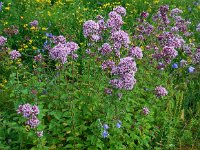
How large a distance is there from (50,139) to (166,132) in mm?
1420

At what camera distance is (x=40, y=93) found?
4.43 metres

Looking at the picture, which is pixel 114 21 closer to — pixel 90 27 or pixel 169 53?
pixel 90 27

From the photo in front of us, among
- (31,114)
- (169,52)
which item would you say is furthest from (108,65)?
(31,114)

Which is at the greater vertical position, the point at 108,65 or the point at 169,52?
the point at 169,52

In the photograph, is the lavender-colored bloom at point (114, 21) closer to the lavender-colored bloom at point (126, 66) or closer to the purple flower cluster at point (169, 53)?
the purple flower cluster at point (169, 53)

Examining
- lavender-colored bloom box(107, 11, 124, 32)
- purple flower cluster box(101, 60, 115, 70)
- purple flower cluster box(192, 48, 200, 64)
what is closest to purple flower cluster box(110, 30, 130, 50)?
purple flower cluster box(101, 60, 115, 70)

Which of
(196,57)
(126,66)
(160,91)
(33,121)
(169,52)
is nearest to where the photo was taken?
(33,121)

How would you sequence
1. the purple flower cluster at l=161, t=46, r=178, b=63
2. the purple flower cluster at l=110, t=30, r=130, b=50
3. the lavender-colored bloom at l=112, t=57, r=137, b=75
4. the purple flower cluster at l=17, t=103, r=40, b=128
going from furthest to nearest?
1. the purple flower cluster at l=161, t=46, r=178, b=63
2. the purple flower cluster at l=110, t=30, r=130, b=50
3. the lavender-colored bloom at l=112, t=57, r=137, b=75
4. the purple flower cluster at l=17, t=103, r=40, b=128

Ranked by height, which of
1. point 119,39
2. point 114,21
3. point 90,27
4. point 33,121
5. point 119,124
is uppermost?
point 114,21

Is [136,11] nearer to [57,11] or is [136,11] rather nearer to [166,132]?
[57,11]

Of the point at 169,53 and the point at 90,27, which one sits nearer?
the point at 90,27

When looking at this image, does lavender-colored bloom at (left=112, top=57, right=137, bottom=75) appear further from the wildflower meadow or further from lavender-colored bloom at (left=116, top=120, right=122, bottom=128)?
lavender-colored bloom at (left=116, top=120, right=122, bottom=128)

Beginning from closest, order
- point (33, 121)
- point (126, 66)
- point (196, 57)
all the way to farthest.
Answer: point (33, 121)
point (126, 66)
point (196, 57)

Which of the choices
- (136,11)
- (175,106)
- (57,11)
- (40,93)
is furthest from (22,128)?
(136,11)
